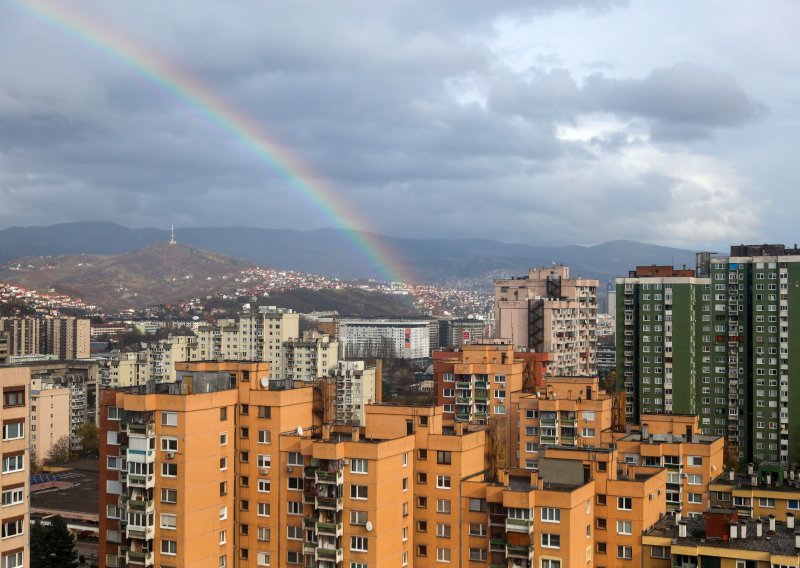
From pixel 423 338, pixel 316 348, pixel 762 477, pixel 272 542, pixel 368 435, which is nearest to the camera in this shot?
pixel 272 542

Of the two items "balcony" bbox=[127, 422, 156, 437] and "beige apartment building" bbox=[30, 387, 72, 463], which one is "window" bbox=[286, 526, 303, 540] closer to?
"balcony" bbox=[127, 422, 156, 437]

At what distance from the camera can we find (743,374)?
158 feet

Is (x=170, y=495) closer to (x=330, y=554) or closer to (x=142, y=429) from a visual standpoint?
(x=142, y=429)

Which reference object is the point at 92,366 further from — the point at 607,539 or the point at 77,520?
the point at 607,539

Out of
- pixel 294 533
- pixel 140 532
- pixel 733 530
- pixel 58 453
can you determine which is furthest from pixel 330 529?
pixel 58 453

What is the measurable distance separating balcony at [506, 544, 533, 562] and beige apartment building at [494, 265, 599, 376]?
118ft

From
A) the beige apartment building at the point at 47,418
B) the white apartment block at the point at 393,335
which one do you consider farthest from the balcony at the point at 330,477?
the white apartment block at the point at 393,335

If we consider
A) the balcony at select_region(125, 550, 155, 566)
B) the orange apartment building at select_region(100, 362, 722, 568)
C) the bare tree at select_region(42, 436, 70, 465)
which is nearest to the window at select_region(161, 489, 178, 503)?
the orange apartment building at select_region(100, 362, 722, 568)

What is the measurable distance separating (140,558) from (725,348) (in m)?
37.2

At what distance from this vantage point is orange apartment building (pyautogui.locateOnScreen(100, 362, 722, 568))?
62.6 feet

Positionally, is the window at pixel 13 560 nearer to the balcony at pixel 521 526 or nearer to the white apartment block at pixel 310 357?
the balcony at pixel 521 526

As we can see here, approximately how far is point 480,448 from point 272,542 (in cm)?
504

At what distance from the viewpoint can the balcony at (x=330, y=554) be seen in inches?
754

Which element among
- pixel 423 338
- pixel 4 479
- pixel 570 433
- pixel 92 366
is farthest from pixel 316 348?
pixel 423 338
